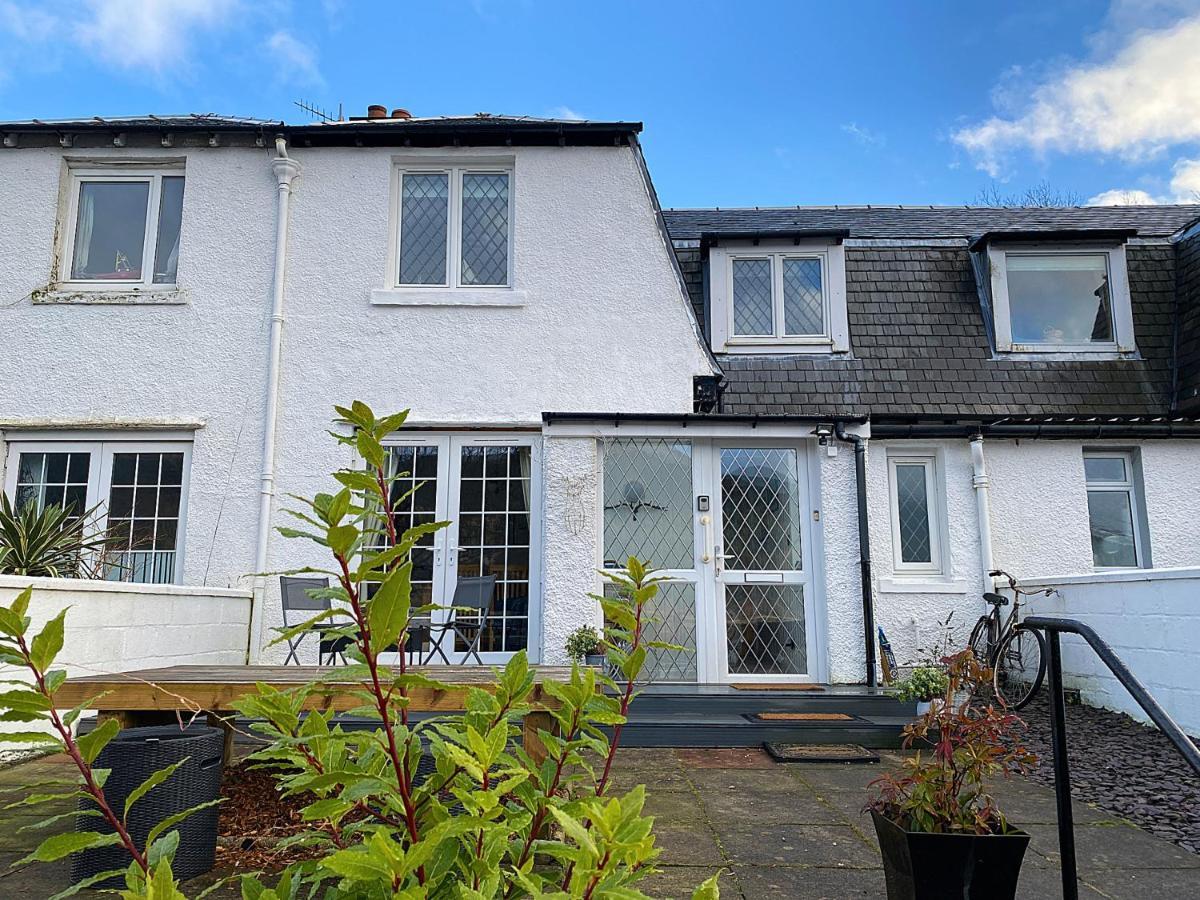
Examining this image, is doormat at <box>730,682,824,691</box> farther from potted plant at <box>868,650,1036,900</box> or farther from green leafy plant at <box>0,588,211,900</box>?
green leafy plant at <box>0,588,211,900</box>

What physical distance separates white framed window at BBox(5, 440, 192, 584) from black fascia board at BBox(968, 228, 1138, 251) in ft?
31.0

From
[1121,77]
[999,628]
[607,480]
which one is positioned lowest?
[999,628]

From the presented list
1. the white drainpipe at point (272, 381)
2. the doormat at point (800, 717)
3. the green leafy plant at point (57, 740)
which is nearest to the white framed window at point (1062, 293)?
the doormat at point (800, 717)

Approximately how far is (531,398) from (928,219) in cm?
733

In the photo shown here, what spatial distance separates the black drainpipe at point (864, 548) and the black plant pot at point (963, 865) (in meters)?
4.78

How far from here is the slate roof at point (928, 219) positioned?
1080cm

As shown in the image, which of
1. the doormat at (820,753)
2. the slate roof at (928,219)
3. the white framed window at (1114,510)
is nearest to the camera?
the doormat at (820,753)

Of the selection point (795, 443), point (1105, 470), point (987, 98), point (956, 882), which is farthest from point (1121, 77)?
point (956, 882)

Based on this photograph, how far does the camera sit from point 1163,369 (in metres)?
9.23

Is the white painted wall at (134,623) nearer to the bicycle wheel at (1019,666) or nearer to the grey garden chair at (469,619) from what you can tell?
the grey garden chair at (469,619)

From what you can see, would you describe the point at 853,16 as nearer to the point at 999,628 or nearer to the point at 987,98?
the point at 987,98

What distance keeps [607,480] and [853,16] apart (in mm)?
9053

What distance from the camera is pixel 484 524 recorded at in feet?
26.4

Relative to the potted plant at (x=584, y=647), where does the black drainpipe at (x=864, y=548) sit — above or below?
above
